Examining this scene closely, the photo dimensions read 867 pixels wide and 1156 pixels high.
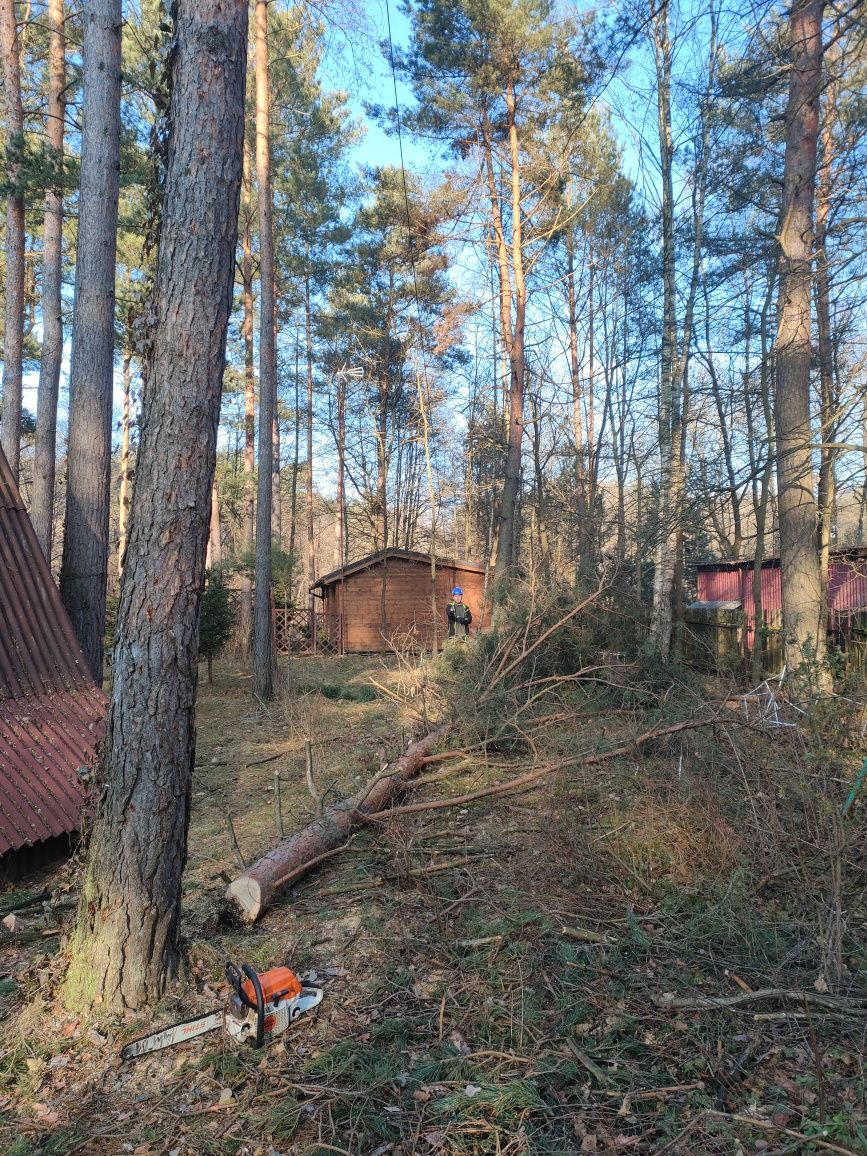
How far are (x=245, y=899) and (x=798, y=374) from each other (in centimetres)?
788

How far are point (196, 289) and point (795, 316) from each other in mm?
7346

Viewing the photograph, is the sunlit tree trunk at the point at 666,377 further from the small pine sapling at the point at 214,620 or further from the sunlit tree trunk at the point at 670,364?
the small pine sapling at the point at 214,620

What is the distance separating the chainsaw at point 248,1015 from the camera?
9.82ft

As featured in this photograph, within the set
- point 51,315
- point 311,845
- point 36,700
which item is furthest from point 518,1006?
point 51,315

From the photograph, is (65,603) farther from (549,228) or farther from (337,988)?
(549,228)

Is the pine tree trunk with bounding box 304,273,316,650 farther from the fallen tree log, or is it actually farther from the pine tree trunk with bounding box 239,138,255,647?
the fallen tree log

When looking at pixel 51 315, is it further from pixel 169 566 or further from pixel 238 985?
pixel 238 985

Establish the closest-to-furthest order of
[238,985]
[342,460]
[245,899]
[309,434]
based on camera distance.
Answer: [238,985] < [245,899] < [342,460] < [309,434]

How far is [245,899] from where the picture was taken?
4246 millimetres

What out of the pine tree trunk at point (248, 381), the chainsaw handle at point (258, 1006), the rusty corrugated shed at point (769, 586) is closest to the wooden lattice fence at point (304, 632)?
the pine tree trunk at point (248, 381)

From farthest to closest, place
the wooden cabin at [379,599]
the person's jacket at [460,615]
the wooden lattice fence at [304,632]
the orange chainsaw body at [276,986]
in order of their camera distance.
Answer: the wooden cabin at [379,599]
the wooden lattice fence at [304,632]
the person's jacket at [460,615]
the orange chainsaw body at [276,986]

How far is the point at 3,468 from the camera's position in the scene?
6.70 m

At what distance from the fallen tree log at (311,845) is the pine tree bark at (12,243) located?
25.3 feet

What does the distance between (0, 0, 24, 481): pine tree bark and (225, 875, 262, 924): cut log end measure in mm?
8411
